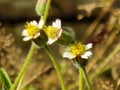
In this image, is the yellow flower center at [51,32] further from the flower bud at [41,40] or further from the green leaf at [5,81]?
the green leaf at [5,81]

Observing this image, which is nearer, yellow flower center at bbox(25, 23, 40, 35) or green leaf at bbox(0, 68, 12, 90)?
yellow flower center at bbox(25, 23, 40, 35)

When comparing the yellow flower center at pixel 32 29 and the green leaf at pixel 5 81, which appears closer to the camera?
the yellow flower center at pixel 32 29

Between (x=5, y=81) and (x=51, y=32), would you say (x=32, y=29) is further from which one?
(x=5, y=81)

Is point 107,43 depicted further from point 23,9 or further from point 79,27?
point 23,9

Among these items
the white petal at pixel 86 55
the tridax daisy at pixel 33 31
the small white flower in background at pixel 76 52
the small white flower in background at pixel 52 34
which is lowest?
the white petal at pixel 86 55

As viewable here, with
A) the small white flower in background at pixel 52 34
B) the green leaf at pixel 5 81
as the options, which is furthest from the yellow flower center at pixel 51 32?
the green leaf at pixel 5 81

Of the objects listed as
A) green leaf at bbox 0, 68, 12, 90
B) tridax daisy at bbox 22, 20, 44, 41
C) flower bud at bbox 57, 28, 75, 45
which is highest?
tridax daisy at bbox 22, 20, 44, 41

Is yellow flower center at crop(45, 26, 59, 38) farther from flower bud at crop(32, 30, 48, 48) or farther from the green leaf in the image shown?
the green leaf

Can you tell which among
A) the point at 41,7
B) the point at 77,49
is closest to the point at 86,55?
the point at 77,49

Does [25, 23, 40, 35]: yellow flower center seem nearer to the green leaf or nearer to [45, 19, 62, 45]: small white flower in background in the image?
[45, 19, 62, 45]: small white flower in background

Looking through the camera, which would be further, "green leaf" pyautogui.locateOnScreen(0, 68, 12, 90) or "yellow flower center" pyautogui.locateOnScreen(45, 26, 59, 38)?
"green leaf" pyautogui.locateOnScreen(0, 68, 12, 90)

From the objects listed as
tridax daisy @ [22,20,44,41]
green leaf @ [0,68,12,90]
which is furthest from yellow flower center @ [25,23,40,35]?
green leaf @ [0,68,12,90]

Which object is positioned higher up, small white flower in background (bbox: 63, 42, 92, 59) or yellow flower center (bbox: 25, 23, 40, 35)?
yellow flower center (bbox: 25, 23, 40, 35)
